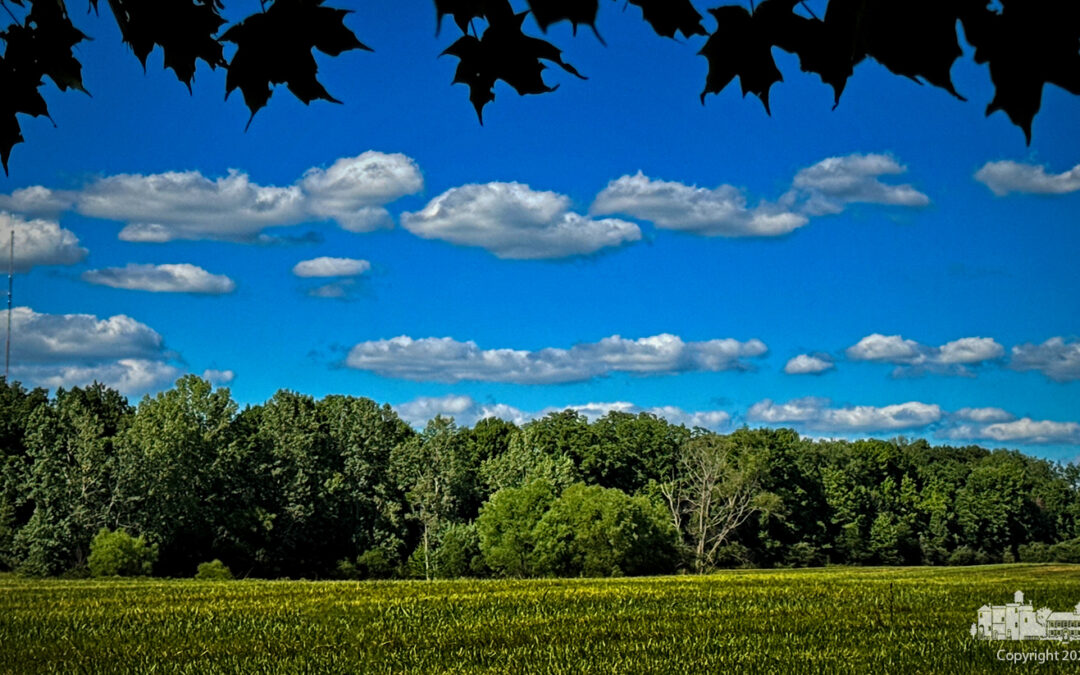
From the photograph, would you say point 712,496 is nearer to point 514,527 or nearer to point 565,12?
point 514,527

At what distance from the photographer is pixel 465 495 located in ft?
217

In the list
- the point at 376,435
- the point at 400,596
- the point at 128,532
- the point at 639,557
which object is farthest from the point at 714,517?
the point at 400,596

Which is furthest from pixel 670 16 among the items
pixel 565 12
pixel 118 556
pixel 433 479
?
pixel 433 479

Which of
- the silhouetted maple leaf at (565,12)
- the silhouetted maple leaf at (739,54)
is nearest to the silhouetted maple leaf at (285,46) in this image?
the silhouetted maple leaf at (739,54)

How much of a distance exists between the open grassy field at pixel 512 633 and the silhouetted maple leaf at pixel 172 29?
9052 millimetres

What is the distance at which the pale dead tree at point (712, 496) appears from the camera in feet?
208

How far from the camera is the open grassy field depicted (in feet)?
37.6

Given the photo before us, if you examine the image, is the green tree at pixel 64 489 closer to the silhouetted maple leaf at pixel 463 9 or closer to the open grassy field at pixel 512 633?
the open grassy field at pixel 512 633

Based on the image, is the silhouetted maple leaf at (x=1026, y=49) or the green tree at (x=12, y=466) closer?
the silhouetted maple leaf at (x=1026, y=49)

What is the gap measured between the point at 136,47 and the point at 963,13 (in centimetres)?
230

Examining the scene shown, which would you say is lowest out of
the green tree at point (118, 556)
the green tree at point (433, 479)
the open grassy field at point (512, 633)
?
the green tree at point (118, 556)

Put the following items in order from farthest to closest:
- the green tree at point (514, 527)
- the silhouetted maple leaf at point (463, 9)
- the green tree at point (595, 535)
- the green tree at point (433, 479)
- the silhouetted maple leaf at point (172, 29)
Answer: the green tree at point (433, 479) < the green tree at point (514, 527) < the green tree at point (595, 535) < the silhouetted maple leaf at point (172, 29) < the silhouetted maple leaf at point (463, 9)

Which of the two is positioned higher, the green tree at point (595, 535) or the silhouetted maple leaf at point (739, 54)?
the silhouetted maple leaf at point (739, 54)

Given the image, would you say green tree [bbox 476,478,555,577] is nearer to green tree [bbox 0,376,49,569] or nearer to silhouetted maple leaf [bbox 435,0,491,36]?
green tree [bbox 0,376,49,569]
